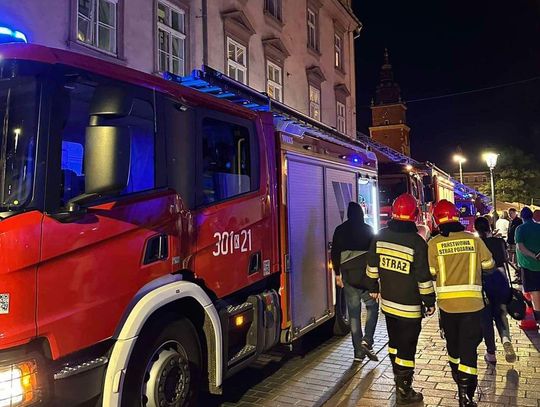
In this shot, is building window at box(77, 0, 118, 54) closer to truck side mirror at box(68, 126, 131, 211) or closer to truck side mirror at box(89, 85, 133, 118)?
truck side mirror at box(89, 85, 133, 118)

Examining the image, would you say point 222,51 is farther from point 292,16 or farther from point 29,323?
point 29,323

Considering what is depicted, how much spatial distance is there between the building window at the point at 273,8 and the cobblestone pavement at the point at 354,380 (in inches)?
490

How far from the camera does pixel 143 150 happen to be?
368 cm

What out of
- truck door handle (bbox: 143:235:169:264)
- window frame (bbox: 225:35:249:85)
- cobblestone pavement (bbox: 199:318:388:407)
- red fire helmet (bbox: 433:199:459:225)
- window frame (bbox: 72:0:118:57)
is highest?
window frame (bbox: 225:35:249:85)

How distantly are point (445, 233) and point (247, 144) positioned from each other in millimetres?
2031

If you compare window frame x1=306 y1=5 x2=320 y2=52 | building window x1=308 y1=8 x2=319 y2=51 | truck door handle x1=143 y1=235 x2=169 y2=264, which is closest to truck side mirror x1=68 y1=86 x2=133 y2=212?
truck door handle x1=143 y1=235 x2=169 y2=264

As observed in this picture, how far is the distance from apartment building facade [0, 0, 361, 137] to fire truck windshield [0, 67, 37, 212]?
85 cm

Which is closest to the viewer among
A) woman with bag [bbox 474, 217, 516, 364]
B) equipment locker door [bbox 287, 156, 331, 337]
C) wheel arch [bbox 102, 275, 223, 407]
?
wheel arch [bbox 102, 275, 223, 407]

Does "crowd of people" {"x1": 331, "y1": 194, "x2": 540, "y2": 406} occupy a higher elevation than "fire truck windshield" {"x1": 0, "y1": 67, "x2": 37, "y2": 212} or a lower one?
lower

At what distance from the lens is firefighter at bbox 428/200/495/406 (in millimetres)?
4453

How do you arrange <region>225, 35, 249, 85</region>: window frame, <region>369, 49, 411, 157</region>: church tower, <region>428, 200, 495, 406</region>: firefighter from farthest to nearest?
<region>369, 49, 411, 157</region>: church tower
<region>225, 35, 249, 85</region>: window frame
<region>428, 200, 495, 406</region>: firefighter

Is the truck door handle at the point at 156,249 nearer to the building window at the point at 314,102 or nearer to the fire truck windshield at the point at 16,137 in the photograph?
the fire truck windshield at the point at 16,137

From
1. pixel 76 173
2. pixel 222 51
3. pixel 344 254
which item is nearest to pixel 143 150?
pixel 76 173

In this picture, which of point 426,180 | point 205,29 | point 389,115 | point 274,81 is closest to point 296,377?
point 205,29
